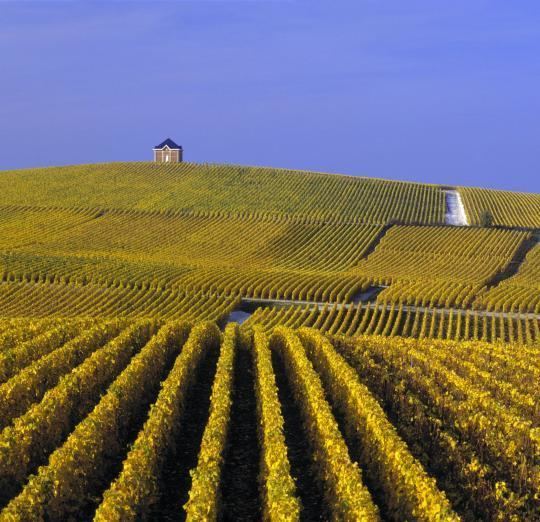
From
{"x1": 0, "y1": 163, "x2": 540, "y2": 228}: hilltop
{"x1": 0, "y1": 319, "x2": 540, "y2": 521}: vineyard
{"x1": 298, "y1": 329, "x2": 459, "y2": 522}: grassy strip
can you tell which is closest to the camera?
{"x1": 298, "y1": 329, "x2": 459, "y2": 522}: grassy strip

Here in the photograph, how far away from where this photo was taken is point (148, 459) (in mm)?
12156

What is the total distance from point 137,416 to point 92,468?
3.39 metres

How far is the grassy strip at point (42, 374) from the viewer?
15.8 meters

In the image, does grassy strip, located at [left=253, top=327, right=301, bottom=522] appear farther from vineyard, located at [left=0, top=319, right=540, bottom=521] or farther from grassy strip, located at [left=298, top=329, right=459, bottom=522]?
grassy strip, located at [left=298, top=329, right=459, bottom=522]

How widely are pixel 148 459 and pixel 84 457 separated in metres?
1.16

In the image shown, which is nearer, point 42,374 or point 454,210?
point 42,374

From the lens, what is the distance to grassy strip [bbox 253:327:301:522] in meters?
10.1

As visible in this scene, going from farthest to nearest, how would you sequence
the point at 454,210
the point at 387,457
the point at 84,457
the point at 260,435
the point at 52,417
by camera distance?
the point at 454,210
the point at 260,435
the point at 52,417
the point at 387,457
the point at 84,457

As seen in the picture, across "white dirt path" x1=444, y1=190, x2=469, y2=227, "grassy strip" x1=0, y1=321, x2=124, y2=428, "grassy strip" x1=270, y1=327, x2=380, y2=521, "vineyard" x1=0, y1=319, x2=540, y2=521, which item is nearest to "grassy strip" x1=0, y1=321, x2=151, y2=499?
"vineyard" x1=0, y1=319, x2=540, y2=521

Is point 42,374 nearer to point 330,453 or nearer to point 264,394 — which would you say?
point 264,394

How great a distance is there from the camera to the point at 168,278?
52281mm

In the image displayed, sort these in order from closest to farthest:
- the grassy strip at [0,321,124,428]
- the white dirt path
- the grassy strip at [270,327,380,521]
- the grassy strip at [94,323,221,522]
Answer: the grassy strip at [94,323,221,522]
the grassy strip at [270,327,380,521]
the grassy strip at [0,321,124,428]
the white dirt path

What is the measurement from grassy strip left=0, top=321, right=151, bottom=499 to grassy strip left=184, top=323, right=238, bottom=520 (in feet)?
9.22

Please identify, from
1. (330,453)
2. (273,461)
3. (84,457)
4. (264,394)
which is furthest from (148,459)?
(264,394)
